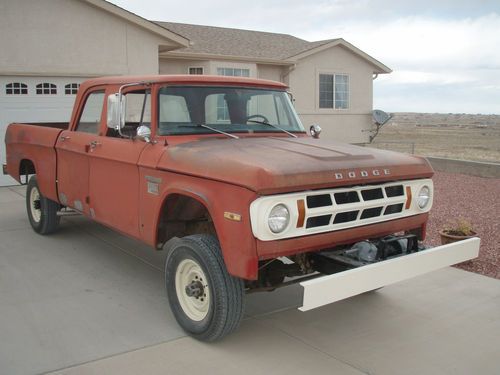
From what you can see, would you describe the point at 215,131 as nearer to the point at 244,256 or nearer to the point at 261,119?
the point at 261,119

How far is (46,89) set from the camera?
39.0 ft

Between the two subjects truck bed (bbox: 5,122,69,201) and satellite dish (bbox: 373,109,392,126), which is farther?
satellite dish (bbox: 373,109,392,126)

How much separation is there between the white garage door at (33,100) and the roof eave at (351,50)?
8355mm

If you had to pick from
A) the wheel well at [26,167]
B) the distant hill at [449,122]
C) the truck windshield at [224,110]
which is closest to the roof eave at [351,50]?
the wheel well at [26,167]

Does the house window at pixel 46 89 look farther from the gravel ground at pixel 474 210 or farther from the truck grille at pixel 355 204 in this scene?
the truck grille at pixel 355 204

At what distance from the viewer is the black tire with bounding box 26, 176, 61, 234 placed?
22.7 ft

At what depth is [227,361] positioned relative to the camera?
149 inches

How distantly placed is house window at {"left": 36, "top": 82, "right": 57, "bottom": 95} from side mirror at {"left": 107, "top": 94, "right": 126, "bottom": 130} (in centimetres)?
789

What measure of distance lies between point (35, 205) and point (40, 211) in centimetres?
18

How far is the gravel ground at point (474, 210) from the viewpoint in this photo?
6340 millimetres

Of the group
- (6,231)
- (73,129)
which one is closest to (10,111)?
(6,231)

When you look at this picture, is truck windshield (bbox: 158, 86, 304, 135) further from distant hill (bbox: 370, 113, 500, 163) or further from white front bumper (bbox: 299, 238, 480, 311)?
distant hill (bbox: 370, 113, 500, 163)

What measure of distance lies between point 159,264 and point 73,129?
5.94 ft

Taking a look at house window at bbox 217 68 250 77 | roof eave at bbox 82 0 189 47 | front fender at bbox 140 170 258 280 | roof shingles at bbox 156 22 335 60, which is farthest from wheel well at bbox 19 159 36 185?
house window at bbox 217 68 250 77
